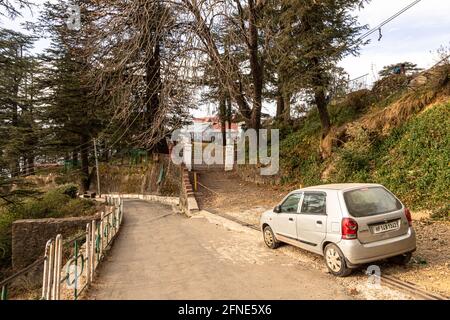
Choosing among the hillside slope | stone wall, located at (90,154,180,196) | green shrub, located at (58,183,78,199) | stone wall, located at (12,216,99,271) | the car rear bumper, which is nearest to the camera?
the car rear bumper

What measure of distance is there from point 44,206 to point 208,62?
1856cm

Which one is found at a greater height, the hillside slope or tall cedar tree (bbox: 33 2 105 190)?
tall cedar tree (bbox: 33 2 105 190)

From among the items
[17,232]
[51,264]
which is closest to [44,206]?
[17,232]

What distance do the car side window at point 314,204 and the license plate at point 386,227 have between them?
3.09 feet

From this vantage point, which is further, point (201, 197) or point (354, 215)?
point (201, 197)

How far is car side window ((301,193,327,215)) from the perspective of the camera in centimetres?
639

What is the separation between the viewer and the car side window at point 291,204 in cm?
734

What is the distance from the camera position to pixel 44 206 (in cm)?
2411

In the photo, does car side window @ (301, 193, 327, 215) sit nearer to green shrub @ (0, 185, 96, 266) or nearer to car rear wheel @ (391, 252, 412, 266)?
car rear wheel @ (391, 252, 412, 266)

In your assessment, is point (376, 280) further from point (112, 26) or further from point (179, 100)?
point (112, 26)

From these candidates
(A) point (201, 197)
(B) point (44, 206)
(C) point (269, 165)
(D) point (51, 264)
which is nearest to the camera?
(D) point (51, 264)

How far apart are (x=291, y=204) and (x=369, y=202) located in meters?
1.96

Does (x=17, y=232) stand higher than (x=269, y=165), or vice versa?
(x=269, y=165)

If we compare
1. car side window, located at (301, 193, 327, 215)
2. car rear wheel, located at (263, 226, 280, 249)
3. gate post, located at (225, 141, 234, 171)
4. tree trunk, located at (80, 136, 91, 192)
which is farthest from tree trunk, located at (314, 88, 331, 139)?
tree trunk, located at (80, 136, 91, 192)
